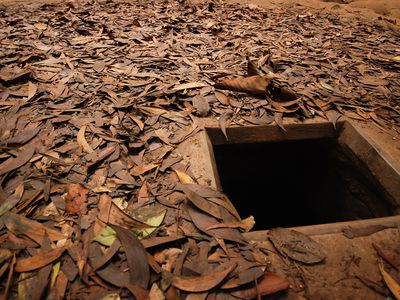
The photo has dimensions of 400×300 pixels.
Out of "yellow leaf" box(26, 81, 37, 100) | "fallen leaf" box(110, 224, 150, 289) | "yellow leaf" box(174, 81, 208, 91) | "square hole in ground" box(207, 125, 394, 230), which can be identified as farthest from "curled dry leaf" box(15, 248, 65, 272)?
"yellow leaf" box(174, 81, 208, 91)

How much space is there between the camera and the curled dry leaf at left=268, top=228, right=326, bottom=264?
4.36ft

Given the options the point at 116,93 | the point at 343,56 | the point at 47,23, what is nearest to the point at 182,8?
the point at 47,23

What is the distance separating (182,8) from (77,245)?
4.66 metres

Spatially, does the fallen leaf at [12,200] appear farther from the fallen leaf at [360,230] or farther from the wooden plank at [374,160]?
the wooden plank at [374,160]

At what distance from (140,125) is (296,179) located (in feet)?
5.75

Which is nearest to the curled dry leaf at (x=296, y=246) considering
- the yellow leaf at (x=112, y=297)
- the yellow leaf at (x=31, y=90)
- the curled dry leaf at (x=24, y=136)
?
the yellow leaf at (x=112, y=297)

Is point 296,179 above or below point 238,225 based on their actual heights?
below

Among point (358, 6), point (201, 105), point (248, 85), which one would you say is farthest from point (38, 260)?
point (358, 6)

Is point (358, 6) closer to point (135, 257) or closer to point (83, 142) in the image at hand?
point (83, 142)

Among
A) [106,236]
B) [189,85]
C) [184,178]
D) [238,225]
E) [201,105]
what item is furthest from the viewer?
[189,85]

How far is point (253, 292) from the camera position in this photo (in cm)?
117

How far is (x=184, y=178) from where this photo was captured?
5.49 ft

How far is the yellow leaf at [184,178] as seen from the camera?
166cm

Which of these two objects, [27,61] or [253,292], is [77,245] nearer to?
[253,292]
